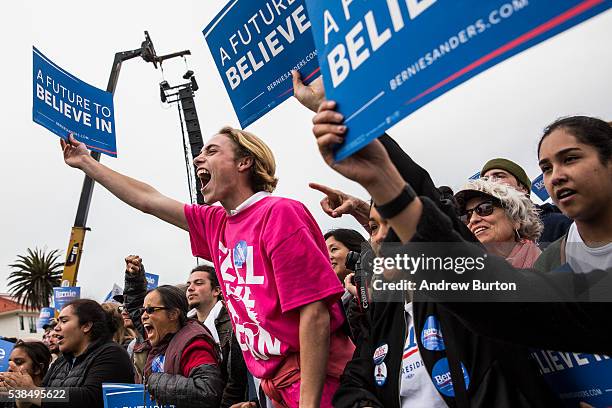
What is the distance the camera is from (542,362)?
1886 millimetres

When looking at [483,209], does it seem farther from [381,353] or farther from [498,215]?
[381,353]

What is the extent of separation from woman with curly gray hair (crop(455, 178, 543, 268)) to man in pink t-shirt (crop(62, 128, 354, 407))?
772 millimetres

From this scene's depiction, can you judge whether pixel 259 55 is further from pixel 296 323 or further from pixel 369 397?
pixel 369 397

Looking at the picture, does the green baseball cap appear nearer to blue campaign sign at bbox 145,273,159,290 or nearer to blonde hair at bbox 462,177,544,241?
blonde hair at bbox 462,177,544,241

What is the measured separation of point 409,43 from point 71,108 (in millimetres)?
4198

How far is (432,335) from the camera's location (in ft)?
6.59

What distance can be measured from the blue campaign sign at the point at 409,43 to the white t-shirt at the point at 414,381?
1.00m

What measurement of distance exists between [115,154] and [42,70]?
0.86 metres

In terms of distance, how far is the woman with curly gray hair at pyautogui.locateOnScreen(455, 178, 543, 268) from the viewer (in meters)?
2.83

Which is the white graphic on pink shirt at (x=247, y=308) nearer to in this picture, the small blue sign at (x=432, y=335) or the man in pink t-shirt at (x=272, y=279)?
the man in pink t-shirt at (x=272, y=279)

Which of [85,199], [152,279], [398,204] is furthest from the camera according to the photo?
[85,199]

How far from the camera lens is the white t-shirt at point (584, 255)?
1888mm

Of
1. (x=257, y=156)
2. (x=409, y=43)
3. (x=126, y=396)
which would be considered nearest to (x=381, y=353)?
(x=257, y=156)
